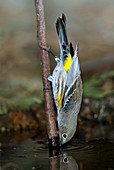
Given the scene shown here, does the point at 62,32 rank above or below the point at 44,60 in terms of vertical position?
above

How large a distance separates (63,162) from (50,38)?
6.81 metres

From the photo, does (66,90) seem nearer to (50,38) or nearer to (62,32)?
(62,32)

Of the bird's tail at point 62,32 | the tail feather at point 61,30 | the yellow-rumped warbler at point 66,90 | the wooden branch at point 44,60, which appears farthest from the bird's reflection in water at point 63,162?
the tail feather at point 61,30

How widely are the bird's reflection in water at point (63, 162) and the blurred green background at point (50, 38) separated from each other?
4.80 metres

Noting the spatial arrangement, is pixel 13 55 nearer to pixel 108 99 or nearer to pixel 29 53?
pixel 29 53

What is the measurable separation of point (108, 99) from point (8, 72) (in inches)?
127

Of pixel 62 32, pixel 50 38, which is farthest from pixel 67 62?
pixel 50 38

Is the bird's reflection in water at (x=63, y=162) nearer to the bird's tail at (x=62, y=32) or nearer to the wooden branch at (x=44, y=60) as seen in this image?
the wooden branch at (x=44, y=60)

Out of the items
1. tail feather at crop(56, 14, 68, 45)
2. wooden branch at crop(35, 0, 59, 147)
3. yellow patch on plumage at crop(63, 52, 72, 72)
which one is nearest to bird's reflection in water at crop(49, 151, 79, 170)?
wooden branch at crop(35, 0, 59, 147)

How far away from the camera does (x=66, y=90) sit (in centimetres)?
432

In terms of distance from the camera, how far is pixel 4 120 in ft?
21.3

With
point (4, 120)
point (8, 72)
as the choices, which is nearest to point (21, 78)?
point (8, 72)

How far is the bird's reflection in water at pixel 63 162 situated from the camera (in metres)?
3.32

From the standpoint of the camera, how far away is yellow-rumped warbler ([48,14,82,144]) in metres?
4.25
